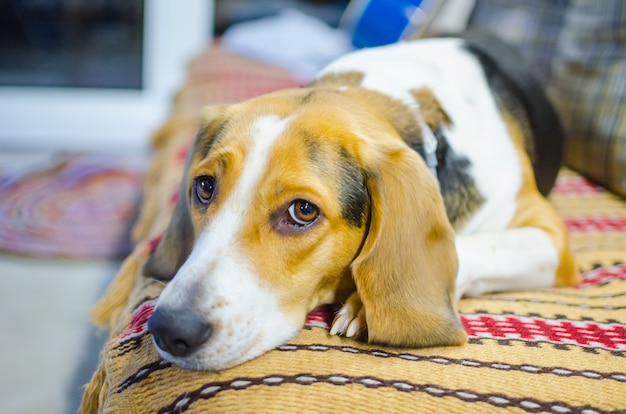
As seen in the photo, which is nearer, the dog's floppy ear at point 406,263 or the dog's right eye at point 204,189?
the dog's floppy ear at point 406,263

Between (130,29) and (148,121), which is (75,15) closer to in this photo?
(130,29)

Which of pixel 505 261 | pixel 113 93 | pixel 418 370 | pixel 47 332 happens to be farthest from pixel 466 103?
pixel 113 93

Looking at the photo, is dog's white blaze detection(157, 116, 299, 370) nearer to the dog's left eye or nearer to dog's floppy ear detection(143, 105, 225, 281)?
the dog's left eye

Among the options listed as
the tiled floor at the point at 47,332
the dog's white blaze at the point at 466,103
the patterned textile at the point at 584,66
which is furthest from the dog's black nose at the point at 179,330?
the patterned textile at the point at 584,66

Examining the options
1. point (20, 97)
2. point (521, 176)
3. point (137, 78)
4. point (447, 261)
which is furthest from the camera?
point (137, 78)

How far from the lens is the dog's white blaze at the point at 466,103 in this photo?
1865mm

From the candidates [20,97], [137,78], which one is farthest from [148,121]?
[20,97]

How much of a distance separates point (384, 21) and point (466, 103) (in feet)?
6.28

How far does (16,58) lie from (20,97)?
42cm

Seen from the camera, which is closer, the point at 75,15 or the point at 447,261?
the point at 447,261

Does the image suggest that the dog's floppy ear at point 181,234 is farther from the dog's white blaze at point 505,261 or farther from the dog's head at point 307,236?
the dog's white blaze at point 505,261

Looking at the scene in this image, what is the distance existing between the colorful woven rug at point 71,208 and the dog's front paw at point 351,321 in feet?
6.83

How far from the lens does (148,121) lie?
574cm

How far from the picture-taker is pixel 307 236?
1.42m
